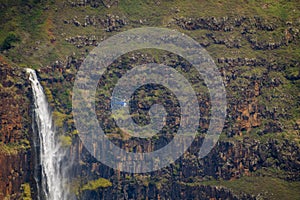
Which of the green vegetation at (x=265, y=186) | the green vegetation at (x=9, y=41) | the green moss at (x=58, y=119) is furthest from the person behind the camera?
the green vegetation at (x=9, y=41)

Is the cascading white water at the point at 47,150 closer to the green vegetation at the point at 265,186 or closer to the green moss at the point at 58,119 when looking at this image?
the green moss at the point at 58,119

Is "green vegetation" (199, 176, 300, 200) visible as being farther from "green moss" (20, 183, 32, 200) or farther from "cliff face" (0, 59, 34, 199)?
"cliff face" (0, 59, 34, 199)

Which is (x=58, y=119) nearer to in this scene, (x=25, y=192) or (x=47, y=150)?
(x=47, y=150)

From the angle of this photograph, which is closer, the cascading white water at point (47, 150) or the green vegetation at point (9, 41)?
the cascading white water at point (47, 150)

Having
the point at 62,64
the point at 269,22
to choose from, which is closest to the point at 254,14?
the point at 269,22

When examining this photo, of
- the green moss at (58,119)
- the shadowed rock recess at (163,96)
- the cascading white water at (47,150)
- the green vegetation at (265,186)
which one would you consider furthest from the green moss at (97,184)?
the green vegetation at (265,186)

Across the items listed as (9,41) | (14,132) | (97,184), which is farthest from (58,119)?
(9,41)

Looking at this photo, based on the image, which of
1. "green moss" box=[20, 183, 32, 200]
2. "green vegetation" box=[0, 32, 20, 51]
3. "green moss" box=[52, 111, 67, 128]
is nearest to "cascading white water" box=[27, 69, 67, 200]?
"green moss" box=[52, 111, 67, 128]
